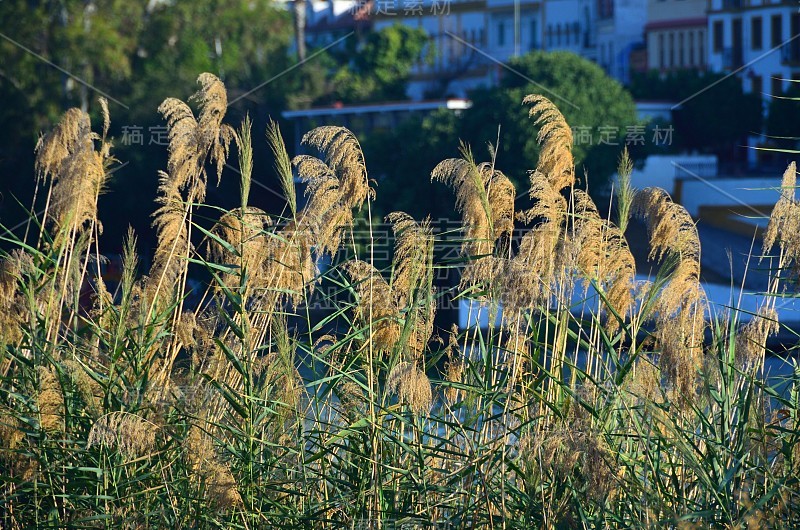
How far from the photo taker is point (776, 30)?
1265 inches

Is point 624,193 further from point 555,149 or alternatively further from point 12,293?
point 12,293

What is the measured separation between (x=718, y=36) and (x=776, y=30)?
2186 mm

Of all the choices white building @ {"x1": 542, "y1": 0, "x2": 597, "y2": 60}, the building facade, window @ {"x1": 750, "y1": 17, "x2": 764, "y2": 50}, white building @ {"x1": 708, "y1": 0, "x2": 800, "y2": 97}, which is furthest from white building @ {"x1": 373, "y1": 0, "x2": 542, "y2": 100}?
window @ {"x1": 750, "y1": 17, "x2": 764, "y2": 50}

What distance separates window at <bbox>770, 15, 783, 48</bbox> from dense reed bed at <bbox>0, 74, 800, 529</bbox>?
30.8 metres

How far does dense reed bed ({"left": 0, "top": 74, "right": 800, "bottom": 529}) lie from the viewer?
9.64 ft

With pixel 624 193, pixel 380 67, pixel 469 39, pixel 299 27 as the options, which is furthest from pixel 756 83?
pixel 624 193

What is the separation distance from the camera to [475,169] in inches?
122

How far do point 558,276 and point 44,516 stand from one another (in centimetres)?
163

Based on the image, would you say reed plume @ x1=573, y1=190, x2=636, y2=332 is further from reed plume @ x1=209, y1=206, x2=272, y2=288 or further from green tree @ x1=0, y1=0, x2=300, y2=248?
green tree @ x1=0, y1=0, x2=300, y2=248

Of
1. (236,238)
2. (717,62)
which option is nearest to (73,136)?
(236,238)

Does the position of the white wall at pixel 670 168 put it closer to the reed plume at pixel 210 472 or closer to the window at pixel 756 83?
the window at pixel 756 83

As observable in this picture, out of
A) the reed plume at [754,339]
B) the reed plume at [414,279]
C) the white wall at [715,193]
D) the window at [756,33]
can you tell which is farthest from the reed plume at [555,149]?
the window at [756,33]

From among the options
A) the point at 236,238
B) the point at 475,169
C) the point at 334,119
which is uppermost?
the point at 475,169

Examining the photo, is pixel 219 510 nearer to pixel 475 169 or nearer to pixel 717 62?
pixel 475 169
